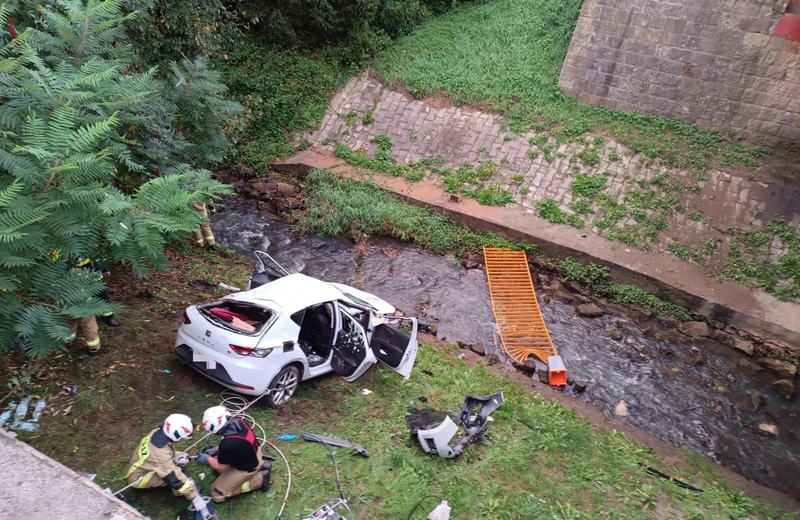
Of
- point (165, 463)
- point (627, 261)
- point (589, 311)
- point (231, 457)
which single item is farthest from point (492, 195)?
point (165, 463)

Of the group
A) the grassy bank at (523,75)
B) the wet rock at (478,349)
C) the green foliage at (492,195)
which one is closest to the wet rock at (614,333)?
the wet rock at (478,349)

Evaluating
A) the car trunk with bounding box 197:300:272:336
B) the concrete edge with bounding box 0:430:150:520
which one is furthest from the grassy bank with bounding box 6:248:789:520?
the concrete edge with bounding box 0:430:150:520

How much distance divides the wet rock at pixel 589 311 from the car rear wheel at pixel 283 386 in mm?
6670

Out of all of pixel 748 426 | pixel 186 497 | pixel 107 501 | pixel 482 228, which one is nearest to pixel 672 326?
pixel 748 426

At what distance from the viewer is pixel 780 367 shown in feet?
32.3

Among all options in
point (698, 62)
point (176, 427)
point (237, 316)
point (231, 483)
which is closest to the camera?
point (176, 427)

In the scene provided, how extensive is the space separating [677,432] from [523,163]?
7629 millimetres

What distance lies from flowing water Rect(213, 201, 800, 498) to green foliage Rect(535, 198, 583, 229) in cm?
233

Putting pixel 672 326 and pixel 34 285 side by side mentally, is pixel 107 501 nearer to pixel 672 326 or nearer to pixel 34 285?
pixel 34 285

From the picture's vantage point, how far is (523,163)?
45.1ft

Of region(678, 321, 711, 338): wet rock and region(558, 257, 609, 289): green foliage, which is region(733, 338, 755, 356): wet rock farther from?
region(558, 257, 609, 289): green foliage

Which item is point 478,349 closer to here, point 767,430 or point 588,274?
point 588,274

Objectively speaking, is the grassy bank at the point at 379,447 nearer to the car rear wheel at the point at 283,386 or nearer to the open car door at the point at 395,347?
the car rear wheel at the point at 283,386

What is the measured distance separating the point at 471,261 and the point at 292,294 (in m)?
6.18
